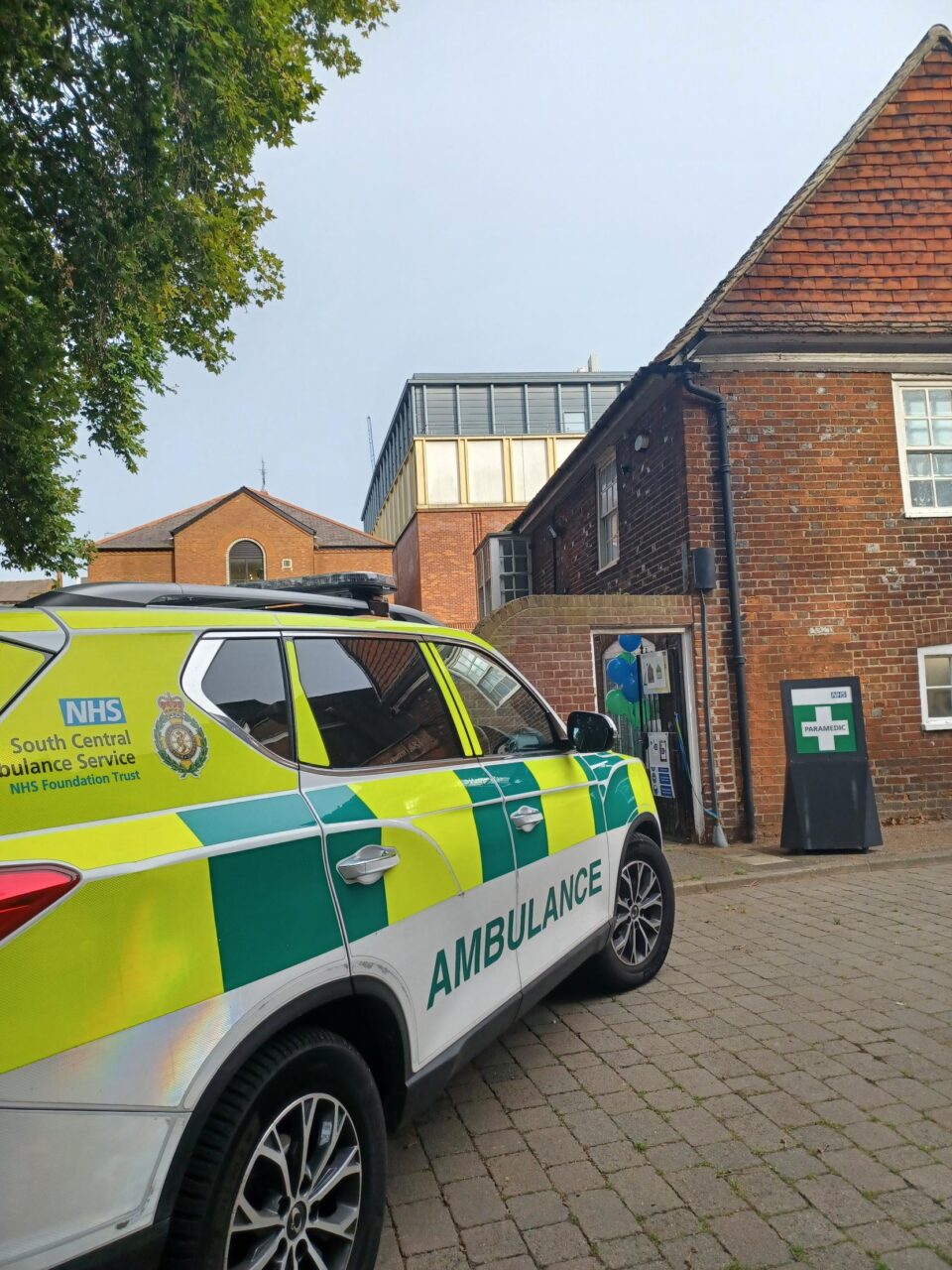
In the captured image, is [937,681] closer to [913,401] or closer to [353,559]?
[913,401]

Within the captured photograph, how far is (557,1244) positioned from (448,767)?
1.35m

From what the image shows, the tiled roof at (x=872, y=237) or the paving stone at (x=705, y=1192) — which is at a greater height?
the tiled roof at (x=872, y=237)

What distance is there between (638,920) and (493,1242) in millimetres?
2180

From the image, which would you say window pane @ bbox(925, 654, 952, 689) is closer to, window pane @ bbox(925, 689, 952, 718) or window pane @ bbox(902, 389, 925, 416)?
window pane @ bbox(925, 689, 952, 718)

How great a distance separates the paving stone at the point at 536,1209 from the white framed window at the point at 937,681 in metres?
8.21

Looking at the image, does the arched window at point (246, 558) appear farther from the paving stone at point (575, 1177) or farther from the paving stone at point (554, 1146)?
the paving stone at point (575, 1177)

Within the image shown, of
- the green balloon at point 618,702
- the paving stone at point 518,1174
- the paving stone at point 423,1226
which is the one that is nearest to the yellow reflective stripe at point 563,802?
the paving stone at point 518,1174

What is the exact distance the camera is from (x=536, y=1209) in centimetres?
264

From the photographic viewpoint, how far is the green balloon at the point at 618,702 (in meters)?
10.2

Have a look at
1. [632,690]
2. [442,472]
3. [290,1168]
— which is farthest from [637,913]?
[442,472]

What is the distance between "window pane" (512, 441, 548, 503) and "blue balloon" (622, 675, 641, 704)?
30.3 meters

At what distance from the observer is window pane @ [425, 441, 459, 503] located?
39625 mm

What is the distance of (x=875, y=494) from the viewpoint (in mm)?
9656

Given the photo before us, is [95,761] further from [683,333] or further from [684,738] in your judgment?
[683,333]
